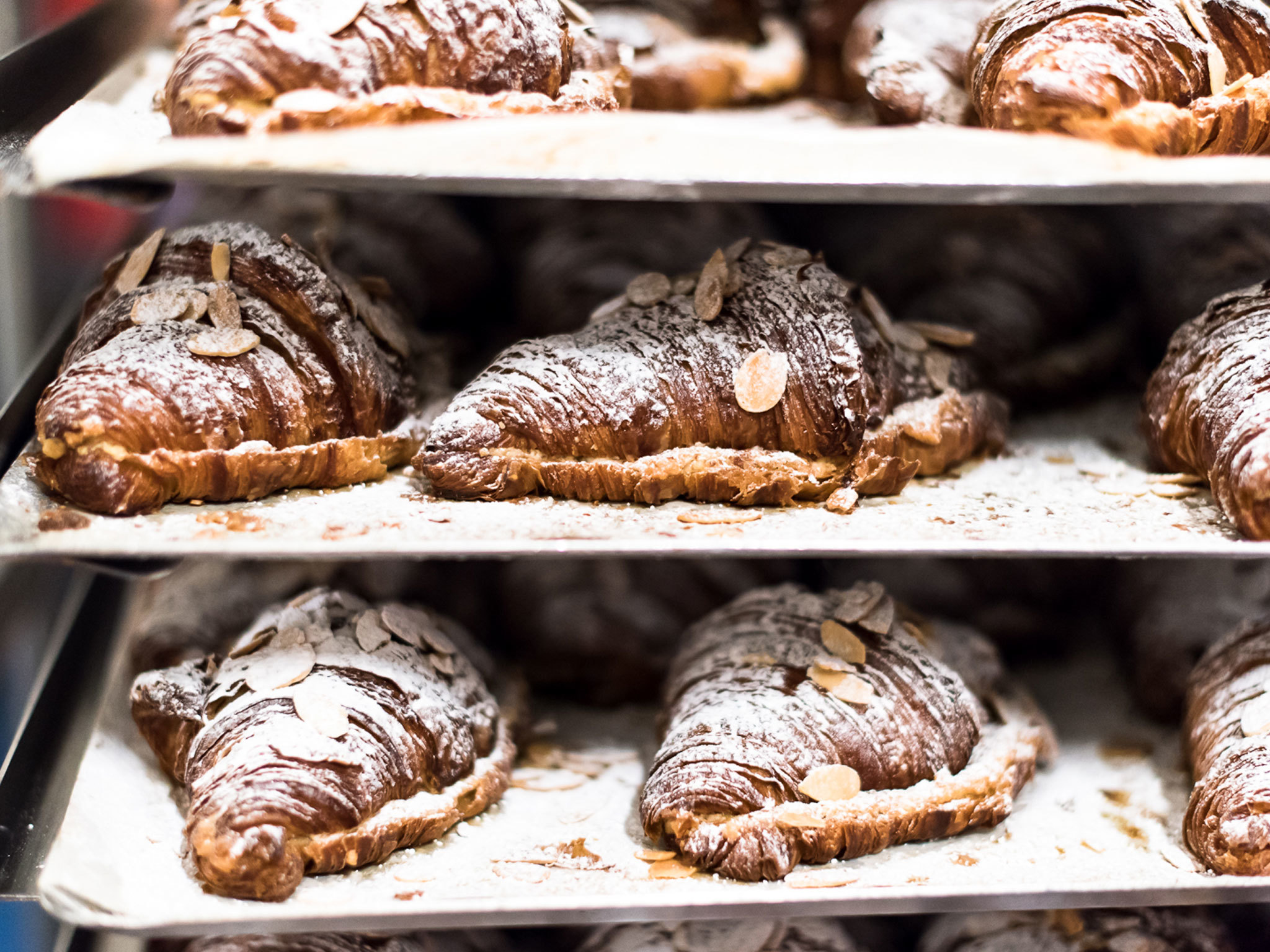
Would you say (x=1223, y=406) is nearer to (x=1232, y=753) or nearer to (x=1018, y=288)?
(x=1232, y=753)

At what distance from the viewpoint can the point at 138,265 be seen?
3.87 feet

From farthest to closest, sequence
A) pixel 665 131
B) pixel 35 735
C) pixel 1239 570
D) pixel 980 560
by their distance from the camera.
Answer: pixel 980 560, pixel 1239 570, pixel 35 735, pixel 665 131

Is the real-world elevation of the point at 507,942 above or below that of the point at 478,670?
below

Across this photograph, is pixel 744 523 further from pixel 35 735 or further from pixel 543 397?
pixel 35 735

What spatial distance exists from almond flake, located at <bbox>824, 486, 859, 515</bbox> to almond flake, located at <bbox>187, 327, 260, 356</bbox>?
63cm

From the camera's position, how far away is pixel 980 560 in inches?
68.3

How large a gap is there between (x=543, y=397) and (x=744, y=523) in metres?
0.25

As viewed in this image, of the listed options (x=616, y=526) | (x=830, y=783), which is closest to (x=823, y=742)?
(x=830, y=783)

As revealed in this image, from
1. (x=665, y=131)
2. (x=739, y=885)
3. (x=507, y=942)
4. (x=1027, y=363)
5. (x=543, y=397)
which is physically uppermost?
(x=665, y=131)

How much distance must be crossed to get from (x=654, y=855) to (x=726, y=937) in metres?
0.24

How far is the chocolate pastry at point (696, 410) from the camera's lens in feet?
3.69

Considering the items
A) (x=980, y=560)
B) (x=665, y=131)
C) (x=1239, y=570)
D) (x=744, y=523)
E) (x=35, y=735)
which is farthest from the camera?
(x=980, y=560)

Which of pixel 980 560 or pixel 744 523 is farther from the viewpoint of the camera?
pixel 980 560

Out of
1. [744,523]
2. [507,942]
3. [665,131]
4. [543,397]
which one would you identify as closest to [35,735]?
[507,942]
